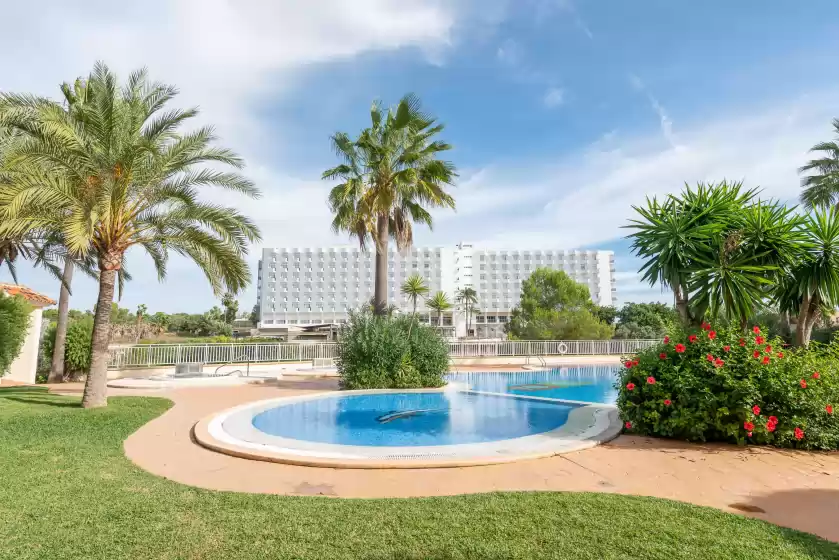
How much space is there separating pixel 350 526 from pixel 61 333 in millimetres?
16042

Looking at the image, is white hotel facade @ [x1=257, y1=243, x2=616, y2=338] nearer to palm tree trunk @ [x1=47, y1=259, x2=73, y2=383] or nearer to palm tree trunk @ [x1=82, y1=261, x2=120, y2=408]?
palm tree trunk @ [x1=47, y1=259, x2=73, y2=383]

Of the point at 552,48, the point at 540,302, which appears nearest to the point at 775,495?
the point at 552,48

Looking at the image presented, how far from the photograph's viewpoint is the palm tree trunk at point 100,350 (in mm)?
9500

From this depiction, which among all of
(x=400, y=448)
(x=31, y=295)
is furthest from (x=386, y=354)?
(x=31, y=295)

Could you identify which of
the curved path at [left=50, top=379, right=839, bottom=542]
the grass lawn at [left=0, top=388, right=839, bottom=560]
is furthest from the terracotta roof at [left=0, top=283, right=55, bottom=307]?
the grass lawn at [left=0, top=388, right=839, bottom=560]

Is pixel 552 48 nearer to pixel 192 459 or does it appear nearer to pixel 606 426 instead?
pixel 606 426

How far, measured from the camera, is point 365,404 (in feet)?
37.2

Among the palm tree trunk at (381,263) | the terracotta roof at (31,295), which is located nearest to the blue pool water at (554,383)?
the palm tree trunk at (381,263)

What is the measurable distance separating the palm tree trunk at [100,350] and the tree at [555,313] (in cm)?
3236

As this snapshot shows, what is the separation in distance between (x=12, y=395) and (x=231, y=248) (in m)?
6.49

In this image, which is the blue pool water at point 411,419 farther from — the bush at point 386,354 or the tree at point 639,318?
the tree at point 639,318

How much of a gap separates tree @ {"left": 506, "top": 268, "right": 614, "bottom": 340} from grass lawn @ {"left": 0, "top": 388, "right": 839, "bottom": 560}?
34413 millimetres

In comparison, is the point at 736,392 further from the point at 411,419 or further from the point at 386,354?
the point at 386,354

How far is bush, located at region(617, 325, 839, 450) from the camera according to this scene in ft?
19.4
